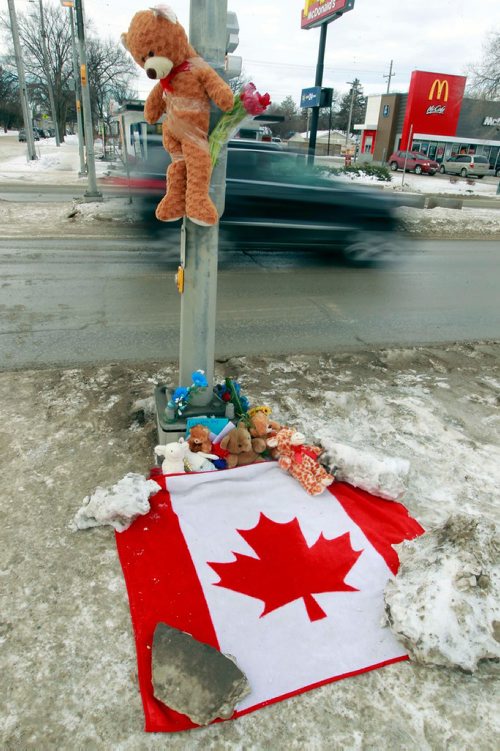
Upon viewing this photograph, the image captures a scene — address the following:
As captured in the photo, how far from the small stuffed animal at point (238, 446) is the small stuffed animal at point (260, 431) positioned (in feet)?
0.18

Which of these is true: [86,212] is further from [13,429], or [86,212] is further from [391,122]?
[391,122]

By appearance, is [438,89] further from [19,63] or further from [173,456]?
[173,456]

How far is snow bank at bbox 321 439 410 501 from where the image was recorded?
3031mm

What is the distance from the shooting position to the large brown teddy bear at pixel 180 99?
2402mm

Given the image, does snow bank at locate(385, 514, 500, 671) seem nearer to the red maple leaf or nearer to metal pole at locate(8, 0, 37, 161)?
the red maple leaf

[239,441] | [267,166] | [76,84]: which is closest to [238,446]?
[239,441]

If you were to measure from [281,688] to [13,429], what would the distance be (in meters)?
2.48

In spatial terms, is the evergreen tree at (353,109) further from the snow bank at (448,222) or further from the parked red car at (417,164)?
the snow bank at (448,222)

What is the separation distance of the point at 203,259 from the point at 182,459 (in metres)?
1.20

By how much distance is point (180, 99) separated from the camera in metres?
2.59

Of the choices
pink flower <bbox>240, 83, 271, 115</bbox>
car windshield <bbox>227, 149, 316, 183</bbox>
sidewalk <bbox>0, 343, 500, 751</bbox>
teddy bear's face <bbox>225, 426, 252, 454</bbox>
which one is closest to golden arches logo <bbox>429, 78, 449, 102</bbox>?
car windshield <bbox>227, 149, 316, 183</bbox>

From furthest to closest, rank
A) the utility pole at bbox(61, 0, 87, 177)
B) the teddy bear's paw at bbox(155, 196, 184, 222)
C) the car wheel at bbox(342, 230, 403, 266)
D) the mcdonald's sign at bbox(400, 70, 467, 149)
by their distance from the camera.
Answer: the mcdonald's sign at bbox(400, 70, 467, 149) → the utility pole at bbox(61, 0, 87, 177) → the car wheel at bbox(342, 230, 403, 266) → the teddy bear's paw at bbox(155, 196, 184, 222)

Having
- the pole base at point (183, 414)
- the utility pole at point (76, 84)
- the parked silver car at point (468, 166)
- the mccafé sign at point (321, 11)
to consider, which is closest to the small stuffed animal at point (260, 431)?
the pole base at point (183, 414)

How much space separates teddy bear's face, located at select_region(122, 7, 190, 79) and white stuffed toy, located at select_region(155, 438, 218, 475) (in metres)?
1.96
